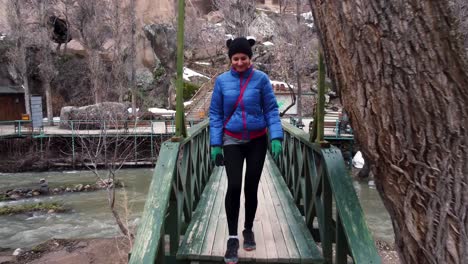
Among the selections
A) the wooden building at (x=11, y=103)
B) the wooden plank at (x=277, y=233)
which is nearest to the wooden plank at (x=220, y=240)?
the wooden plank at (x=277, y=233)

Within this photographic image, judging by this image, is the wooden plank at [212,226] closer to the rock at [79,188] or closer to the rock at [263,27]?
the rock at [79,188]

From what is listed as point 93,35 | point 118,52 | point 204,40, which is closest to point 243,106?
point 118,52

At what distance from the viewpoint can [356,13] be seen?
171 cm

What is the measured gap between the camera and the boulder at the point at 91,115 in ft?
85.7

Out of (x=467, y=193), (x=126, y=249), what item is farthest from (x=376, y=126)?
(x=126, y=249)

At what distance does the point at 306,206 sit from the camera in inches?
149

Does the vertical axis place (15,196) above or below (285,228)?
below

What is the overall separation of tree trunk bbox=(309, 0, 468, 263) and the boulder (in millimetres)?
24658

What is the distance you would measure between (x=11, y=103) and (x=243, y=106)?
31.7 metres

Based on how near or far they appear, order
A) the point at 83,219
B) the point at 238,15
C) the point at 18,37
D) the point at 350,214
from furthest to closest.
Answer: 1. the point at 238,15
2. the point at 18,37
3. the point at 83,219
4. the point at 350,214

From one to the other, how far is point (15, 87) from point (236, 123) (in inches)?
1283

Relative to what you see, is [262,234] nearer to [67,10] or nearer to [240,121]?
[240,121]

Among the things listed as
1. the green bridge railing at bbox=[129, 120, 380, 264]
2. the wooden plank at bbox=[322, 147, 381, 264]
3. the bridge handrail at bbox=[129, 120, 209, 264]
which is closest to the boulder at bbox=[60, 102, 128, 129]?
the bridge handrail at bbox=[129, 120, 209, 264]

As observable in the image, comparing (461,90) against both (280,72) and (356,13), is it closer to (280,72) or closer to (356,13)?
(356,13)
